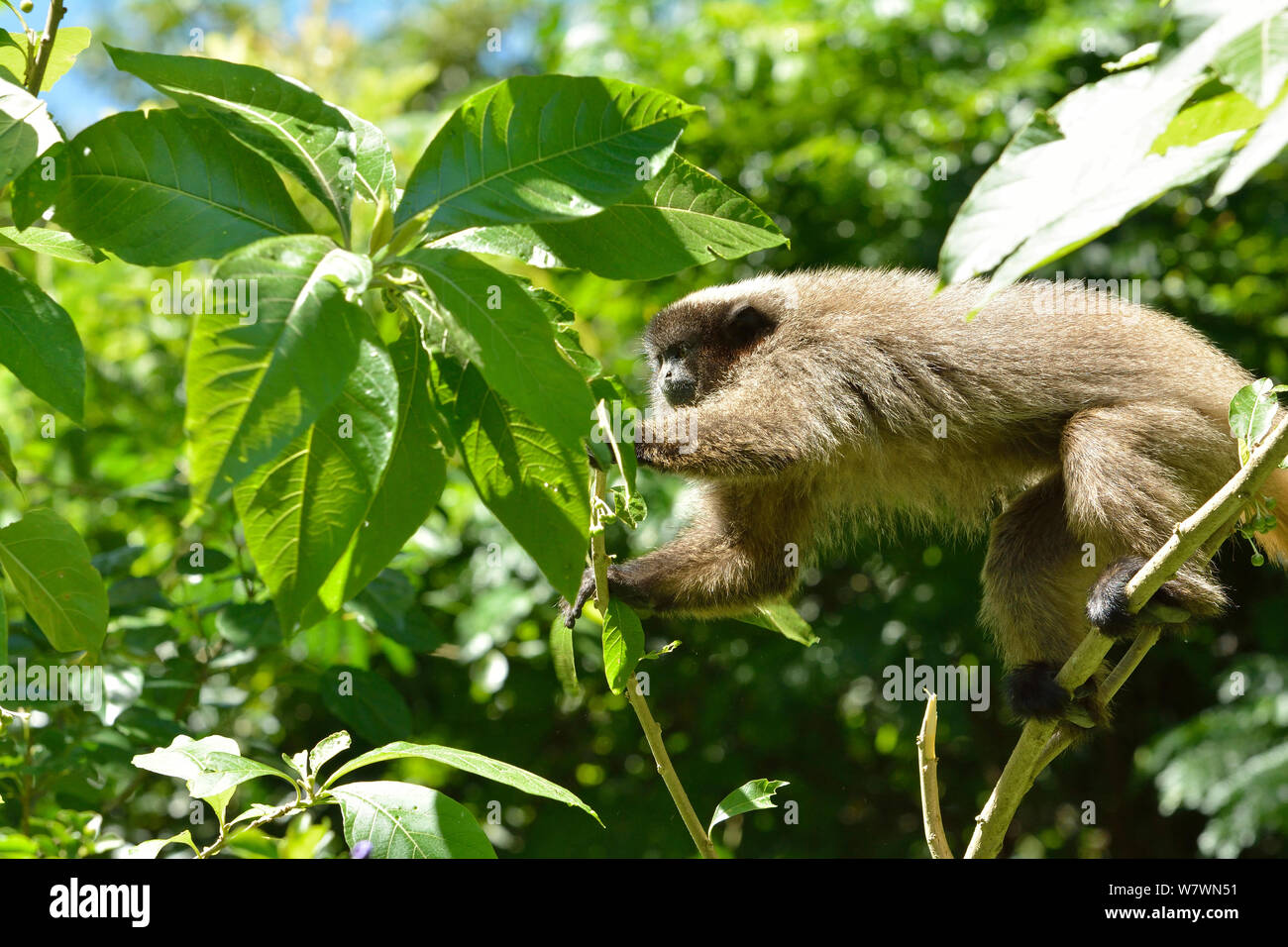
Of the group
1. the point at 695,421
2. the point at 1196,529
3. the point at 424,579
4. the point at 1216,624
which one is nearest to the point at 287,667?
the point at 424,579

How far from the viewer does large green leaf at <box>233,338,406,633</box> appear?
154cm

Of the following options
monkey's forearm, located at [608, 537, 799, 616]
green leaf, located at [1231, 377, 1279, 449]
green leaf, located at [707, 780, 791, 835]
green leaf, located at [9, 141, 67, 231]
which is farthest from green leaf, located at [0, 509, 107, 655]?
green leaf, located at [1231, 377, 1279, 449]

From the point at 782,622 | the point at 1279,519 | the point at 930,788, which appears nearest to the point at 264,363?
the point at 930,788

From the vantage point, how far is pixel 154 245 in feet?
5.48

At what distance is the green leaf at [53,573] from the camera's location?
2.05 metres

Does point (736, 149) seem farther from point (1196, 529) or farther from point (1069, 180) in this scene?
point (1069, 180)

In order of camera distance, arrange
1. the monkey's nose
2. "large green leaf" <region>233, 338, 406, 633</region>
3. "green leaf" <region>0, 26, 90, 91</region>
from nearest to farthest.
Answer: "large green leaf" <region>233, 338, 406, 633</region>
"green leaf" <region>0, 26, 90, 91</region>
the monkey's nose

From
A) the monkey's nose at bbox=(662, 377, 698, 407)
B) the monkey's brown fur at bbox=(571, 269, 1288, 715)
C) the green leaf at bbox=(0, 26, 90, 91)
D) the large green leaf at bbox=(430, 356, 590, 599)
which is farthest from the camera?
the monkey's nose at bbox=(662, 377, 698, 407)

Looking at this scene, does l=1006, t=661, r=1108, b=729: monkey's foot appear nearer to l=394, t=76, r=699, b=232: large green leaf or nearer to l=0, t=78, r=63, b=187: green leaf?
l=394, t=76, r=699, b=232: large green leaf

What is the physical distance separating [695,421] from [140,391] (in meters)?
4.03

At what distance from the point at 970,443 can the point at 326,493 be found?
2.83 metres

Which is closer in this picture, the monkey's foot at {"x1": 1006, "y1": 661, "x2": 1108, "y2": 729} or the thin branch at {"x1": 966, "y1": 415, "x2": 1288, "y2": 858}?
the thin branch at {"x1": 966, "y1": 415, "x2": 1288, "y2": 858}

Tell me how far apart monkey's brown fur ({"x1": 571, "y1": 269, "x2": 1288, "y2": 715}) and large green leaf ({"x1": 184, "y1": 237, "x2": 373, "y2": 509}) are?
2.11 meters

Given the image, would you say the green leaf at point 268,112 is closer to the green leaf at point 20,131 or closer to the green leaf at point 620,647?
the green leaf at point 20,131
